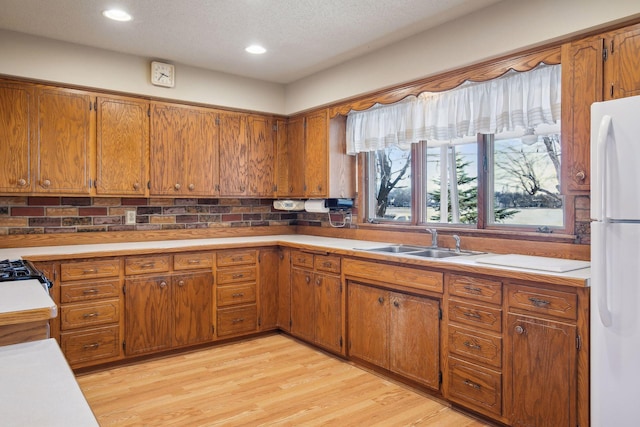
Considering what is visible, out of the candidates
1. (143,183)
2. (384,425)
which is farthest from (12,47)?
(384,425)

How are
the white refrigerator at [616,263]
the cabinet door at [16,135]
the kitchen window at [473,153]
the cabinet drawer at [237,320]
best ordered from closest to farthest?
the white refrigerator at [616,263] → the kitchen window at [473,153] → the cabinet door at [16,135] → the cabinet drawer at [237,320]

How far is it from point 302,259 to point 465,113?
5.92ft

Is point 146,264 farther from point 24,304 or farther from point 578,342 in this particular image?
point 578,342

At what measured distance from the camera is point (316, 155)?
4.27 m

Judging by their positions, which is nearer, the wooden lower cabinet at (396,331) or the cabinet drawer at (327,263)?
the wooden lower cabinet at (396,331)

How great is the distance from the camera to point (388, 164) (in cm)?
408

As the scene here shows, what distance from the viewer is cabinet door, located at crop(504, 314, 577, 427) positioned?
2.11m

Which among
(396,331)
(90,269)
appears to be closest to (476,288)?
(396,331)

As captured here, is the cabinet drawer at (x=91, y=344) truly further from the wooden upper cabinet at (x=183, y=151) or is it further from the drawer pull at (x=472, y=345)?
the drawer pull at (x=472, y=345)

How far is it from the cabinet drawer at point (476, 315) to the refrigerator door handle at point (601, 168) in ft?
2.73

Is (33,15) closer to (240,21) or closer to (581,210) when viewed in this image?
(240,21)

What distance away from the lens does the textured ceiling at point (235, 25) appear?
278cm

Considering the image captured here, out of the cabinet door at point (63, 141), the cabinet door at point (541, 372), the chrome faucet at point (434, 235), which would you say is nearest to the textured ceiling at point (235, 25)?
the cabinet door at point (63, 141)

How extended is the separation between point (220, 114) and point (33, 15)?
1.65 m
